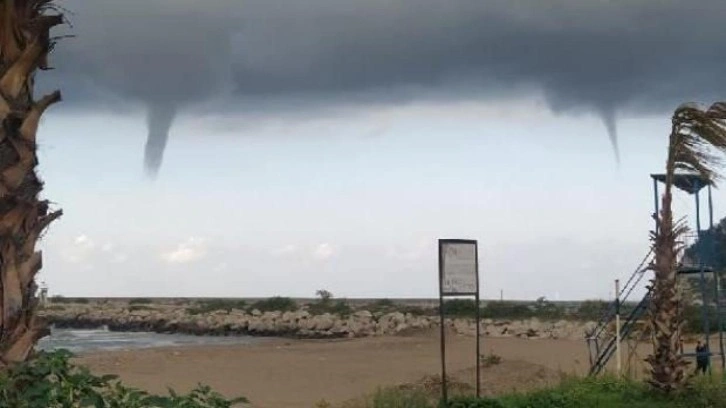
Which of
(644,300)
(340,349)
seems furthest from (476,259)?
(340,349)

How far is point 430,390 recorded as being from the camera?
19.3m

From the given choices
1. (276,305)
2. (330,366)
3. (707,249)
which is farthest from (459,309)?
(707,249)

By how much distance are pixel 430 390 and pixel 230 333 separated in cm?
5800

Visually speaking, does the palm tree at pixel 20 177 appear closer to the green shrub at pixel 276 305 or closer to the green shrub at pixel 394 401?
the green shrub at pixel 394 401

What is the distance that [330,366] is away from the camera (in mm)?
37625

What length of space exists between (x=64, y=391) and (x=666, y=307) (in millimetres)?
12651

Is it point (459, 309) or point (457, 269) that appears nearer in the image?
point (457, 269)

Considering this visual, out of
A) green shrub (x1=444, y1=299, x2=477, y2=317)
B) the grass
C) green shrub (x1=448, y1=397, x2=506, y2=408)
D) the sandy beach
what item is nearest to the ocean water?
the sandy beach

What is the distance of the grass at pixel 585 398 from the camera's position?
1393 centimetres

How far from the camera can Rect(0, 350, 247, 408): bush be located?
544 cm

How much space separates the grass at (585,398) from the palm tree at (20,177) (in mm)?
8272

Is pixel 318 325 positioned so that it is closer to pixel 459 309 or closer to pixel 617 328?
pixel 459 309

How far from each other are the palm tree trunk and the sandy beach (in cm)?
505

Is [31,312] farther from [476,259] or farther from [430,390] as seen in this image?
[430,390]
